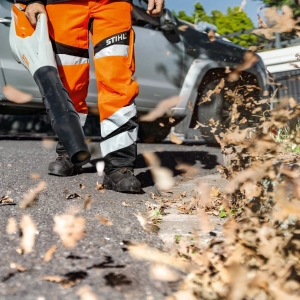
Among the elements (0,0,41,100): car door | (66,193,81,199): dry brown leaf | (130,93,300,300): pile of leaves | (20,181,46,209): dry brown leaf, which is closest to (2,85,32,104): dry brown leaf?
(0,0,41,100): car door

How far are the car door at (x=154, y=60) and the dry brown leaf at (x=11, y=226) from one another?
156 inches

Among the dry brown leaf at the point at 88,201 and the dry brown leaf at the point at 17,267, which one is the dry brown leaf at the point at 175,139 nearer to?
the dry brown leaf at the point at 88,201

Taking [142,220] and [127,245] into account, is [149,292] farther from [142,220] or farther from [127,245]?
[142,220]

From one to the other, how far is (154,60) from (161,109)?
0.83 metres

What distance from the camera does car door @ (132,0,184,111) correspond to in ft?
20.7

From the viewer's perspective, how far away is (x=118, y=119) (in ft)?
11.4

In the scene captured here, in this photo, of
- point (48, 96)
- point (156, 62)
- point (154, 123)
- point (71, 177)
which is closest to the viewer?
point (48, 96)

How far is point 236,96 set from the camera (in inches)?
132

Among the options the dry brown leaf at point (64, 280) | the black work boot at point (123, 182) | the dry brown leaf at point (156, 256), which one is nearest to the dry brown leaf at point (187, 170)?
the black work boot at point (123, 182)

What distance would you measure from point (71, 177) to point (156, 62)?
287 cm

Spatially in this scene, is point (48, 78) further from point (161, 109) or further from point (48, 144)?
point (161, 109)

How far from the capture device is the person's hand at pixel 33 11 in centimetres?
346

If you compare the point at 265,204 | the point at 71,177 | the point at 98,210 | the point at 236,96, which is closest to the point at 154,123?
the point at 71,177

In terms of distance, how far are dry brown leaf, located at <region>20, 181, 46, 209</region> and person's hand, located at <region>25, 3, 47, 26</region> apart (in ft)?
3.21
